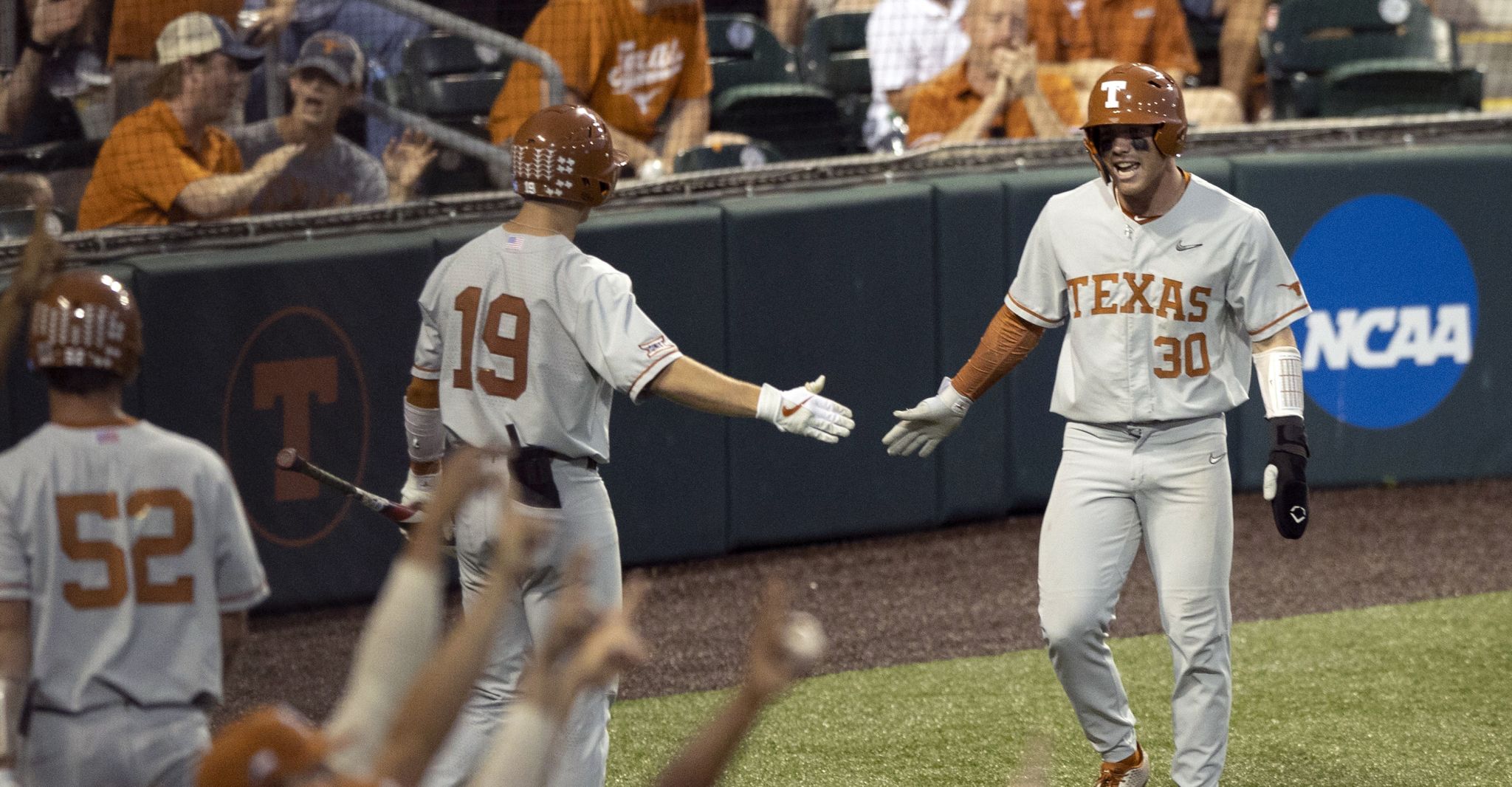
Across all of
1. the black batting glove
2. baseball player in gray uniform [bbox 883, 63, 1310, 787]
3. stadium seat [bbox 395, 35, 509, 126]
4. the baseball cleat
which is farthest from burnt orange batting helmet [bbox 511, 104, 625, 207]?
stadium seat [bbox 395, 35, 509, 126]

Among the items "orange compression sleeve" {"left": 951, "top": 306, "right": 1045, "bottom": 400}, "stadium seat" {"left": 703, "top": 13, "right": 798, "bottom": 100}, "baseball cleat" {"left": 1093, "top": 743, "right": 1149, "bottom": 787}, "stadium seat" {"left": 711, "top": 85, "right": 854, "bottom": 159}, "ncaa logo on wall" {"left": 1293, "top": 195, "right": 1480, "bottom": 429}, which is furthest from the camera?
"stadium seat" {"left": 703, "top": 13, "right": 798, "bottom": 100}

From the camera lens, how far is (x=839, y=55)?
26.5 feet

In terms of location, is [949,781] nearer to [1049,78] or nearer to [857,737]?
[857,737]

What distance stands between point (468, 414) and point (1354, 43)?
20.0 feet

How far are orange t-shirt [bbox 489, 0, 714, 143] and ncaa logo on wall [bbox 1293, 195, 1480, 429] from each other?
2740 millimetres

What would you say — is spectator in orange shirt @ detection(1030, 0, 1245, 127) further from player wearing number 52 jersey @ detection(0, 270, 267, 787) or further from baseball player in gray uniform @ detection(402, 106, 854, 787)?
player wearing number 52 jersey @ detection(0, 270, 267, 787)

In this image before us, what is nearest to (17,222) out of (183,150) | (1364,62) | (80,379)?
(183,150)

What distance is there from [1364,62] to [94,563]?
706 centimetres

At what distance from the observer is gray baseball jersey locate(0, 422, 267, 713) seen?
274 cm

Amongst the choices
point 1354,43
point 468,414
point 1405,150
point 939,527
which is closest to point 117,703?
point 468,414

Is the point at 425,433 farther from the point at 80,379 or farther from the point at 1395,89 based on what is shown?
the point at 1395,89

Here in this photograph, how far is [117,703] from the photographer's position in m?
2.77

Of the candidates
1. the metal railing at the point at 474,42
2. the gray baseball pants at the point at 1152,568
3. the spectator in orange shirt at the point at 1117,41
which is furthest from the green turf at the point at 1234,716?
the spectator in orange shirt at the point at 1117,41

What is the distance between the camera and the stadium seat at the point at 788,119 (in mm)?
7543
